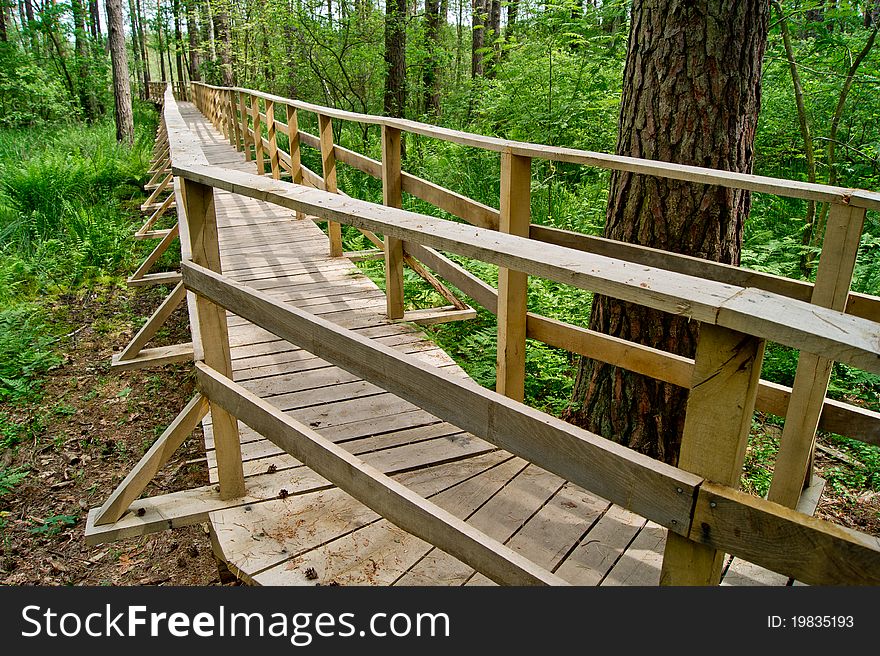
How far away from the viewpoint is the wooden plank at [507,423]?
1464 millimetres

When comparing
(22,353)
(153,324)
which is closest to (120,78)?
(22,353)

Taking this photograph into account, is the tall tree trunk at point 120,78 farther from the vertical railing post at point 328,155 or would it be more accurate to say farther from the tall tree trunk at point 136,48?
the tall tree trunk at point 136,48

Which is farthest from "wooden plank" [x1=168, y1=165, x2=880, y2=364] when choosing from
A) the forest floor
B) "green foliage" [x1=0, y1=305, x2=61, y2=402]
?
"green foliage" [x1=0, y1=305, x2=61, y2=402]

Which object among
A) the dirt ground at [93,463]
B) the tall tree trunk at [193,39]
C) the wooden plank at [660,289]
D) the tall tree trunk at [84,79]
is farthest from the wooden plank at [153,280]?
the tall tree trunk at [84,79]

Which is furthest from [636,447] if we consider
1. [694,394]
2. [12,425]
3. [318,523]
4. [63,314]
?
[63,314]

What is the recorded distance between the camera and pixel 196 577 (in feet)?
12.7

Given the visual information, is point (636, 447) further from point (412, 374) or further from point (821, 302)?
point (412, 374)

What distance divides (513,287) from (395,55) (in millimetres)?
9260

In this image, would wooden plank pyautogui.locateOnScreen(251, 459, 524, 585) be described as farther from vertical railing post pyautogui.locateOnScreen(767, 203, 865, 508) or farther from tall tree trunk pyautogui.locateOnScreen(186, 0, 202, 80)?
tall tree trunk pyautogui.locateOnScreen(186, 0, 202, 80)

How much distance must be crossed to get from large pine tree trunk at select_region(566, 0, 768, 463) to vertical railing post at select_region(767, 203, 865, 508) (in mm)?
816

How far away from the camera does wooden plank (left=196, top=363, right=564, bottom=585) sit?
188 centimetres

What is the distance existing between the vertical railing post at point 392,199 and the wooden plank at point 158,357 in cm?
145

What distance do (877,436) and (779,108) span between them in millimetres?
6760

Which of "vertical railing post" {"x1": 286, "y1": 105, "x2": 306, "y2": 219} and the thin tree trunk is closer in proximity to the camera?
the thin tree trunk
